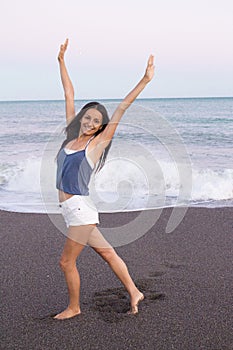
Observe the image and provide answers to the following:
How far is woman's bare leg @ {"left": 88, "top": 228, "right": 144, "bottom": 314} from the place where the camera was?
4172 mm

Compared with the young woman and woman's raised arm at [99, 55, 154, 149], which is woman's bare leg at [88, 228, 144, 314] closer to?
the young woman

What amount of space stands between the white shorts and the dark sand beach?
2.71 ft

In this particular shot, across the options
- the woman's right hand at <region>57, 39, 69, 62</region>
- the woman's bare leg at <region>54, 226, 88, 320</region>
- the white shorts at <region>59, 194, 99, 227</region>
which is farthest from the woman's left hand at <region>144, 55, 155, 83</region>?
the woman's bare leg at <region>54, 226, 88, 320</region>

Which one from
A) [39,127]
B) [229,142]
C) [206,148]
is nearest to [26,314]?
[206,148]

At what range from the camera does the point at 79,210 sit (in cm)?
392

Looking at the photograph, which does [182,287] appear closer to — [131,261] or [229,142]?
[131,261]

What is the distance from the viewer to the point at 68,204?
393 centimetres

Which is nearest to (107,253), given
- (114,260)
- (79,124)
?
(114,260)

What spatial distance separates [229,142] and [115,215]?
15.3 metres

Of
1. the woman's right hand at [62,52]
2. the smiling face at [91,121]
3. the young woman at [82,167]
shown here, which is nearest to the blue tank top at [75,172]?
the young woman at [82,167]

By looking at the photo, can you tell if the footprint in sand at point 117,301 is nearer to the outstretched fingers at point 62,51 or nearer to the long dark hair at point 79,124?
the long dark hair at point 79,124

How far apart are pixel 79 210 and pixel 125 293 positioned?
1251mm

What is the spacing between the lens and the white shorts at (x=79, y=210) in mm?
3918

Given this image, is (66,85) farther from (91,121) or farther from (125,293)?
(125,293)
